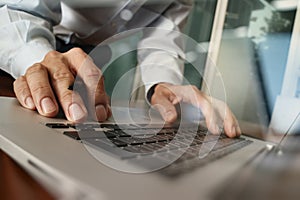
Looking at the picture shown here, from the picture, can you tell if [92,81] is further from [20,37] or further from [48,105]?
[20,37]

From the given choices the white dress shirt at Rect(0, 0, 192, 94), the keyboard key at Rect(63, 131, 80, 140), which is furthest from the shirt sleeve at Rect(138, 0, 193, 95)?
the keyboard key at Rect(63, 131, 80, 140)

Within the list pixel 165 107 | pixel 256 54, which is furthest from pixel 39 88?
pixel 256 54

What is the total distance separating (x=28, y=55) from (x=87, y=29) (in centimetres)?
28

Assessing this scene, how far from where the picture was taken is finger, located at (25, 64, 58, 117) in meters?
0.27

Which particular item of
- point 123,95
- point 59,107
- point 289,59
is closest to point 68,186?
point 59,107

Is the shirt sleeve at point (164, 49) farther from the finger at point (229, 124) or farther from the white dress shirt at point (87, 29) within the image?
the finger at point (229, 124)

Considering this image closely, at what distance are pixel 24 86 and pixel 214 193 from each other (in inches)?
10.4

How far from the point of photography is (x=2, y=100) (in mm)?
302

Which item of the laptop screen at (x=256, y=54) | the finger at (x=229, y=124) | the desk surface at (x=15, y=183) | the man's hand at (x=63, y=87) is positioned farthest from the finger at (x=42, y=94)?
the laptop screen at (x=256, y=54)

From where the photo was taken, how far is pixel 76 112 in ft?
0.88

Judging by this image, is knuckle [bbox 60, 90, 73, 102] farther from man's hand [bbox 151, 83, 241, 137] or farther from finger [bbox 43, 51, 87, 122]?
man's hand [bbox 151, 83, 241, 137]

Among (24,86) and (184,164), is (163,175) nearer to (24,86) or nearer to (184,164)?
(184,164)

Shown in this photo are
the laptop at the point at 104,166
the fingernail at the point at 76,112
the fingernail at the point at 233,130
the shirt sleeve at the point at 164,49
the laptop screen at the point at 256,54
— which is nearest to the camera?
the laptop at the point at 104,166

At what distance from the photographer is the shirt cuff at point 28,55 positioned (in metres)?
0.39
